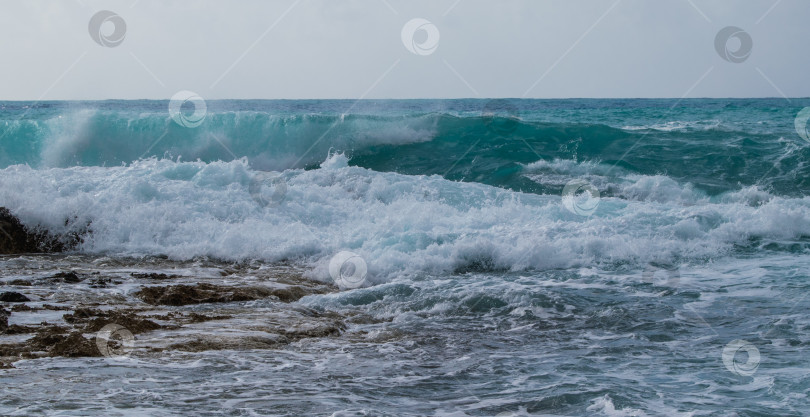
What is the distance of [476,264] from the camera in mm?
10180

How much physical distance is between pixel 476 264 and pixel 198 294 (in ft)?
12.6

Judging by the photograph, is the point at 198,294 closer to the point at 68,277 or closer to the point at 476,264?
the point at 68,277

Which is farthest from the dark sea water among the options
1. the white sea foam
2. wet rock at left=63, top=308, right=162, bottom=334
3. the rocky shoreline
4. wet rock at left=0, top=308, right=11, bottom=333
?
wet rock at left=0, top=308, right=11, bottom=333

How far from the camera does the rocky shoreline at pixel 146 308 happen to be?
6.01m

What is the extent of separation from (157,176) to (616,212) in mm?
8608

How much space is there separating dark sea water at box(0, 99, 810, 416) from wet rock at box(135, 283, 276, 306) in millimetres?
1005

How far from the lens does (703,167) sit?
65.3 feet

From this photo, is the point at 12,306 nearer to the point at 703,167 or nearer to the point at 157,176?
the point at 157,176

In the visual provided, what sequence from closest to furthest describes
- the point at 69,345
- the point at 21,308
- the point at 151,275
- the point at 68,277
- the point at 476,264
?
the point at 69,345, the point at 21,308, the point at 68,277, the point at 151,275, the point at 476,264

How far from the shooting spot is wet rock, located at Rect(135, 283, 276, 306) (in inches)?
311

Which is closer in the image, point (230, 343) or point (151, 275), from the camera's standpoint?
point (230, 343)

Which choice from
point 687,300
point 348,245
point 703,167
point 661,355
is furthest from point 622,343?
point 703,167

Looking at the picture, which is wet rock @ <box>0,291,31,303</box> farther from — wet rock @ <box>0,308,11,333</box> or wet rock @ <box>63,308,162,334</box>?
wet rock @ <box>63,308,162,334</box>

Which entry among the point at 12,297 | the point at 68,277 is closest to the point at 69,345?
the point at 12,297
